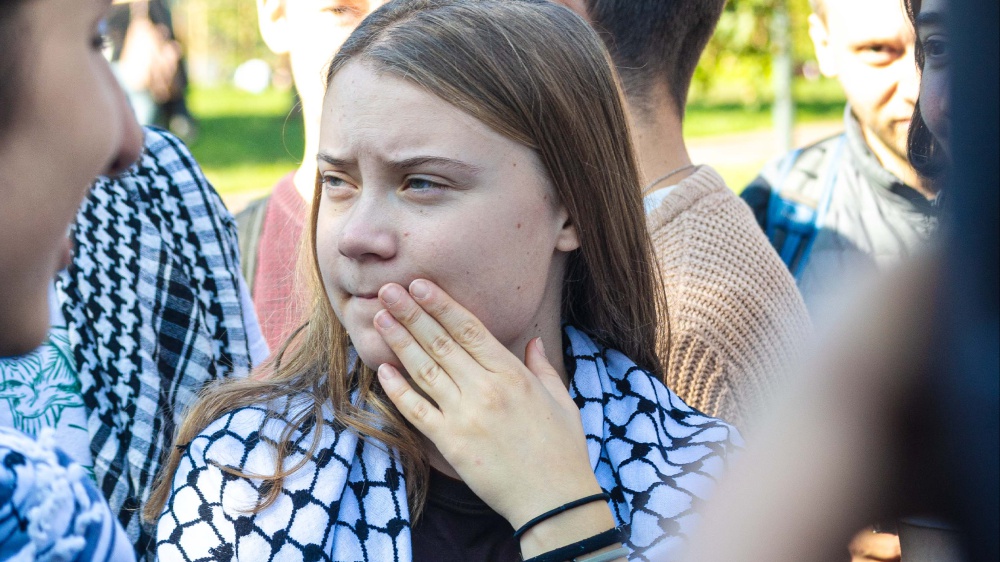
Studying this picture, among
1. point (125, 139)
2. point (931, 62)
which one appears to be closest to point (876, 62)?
point (931, 62)

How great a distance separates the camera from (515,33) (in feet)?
6.27

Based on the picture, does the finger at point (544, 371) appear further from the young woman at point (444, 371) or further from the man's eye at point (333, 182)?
Result: the man's eye at point (333, 182)

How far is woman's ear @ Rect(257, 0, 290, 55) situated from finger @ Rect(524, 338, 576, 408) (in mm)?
1592

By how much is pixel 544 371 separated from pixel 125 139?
0.92 metres

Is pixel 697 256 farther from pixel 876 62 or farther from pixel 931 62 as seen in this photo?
pixel 876 62

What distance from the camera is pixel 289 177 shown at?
3.26 metres

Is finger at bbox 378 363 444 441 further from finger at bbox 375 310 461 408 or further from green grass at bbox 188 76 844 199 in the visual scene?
green grass at bbox 188 76 844 199

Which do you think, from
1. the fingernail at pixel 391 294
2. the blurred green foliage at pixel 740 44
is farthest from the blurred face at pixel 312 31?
the blurred green foliage at pixel 740 44

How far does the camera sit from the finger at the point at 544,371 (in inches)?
73.6

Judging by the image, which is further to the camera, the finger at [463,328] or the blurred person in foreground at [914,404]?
the finger at [463,328]

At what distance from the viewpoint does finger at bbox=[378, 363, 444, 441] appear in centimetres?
174

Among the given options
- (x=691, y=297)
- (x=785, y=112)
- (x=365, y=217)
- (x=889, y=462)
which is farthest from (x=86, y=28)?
(x=785, y=112)

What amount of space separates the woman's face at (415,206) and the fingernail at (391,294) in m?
0.03

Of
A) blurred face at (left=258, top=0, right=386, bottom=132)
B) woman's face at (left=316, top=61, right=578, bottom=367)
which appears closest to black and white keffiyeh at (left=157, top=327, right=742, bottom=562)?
woman's face at (left=316, top=61, right=578, bottom=367)
